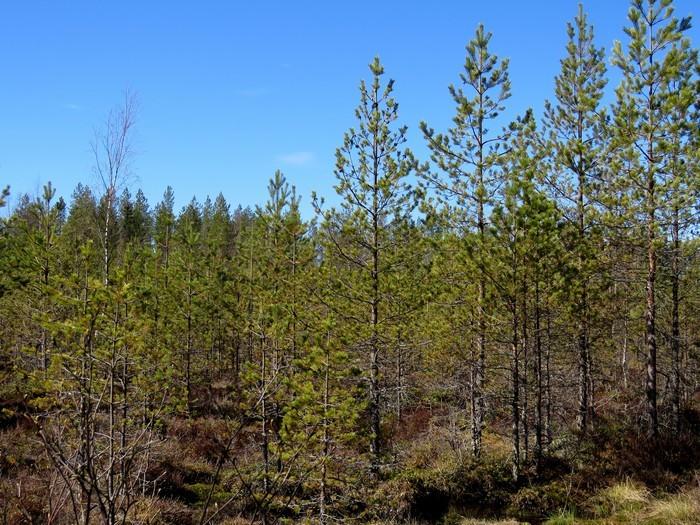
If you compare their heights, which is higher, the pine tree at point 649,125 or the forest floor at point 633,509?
the pine tree at point 649,125

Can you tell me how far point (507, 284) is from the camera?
408 inches

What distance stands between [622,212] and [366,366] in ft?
24.1

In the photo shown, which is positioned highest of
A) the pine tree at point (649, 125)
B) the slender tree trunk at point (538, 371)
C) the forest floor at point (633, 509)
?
the pine tree at point (649, 125)

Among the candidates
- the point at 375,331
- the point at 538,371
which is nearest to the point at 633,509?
the point at 538,371

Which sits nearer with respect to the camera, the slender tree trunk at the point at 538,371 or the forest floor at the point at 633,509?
the forest floor at the point at 633,509

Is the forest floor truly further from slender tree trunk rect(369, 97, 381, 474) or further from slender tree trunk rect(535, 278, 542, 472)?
slender tree trunk rect(369, 97, 381, 474)

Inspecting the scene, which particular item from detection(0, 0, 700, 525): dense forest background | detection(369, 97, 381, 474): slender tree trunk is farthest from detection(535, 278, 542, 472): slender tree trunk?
detection(369, 97, 381, 474): slender tree trunk

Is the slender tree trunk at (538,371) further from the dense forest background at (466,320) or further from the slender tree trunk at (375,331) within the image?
the slender tree trunk at (375,331)

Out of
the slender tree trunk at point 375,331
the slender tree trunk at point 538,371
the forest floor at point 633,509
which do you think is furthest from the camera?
the slender tree trunk at point 375,331

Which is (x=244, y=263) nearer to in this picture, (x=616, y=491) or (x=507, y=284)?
(x=507, y=284)

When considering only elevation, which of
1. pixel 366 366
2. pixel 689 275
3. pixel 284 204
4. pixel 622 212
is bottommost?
pixel 366 366

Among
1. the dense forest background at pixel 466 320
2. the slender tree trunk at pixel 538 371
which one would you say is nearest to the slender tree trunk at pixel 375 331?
the dense forest background at pixel 466 320

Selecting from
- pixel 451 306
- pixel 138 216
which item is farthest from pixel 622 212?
pixel 138 216

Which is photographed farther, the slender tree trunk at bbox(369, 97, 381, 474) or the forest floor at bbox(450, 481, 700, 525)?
the slender tree trunk at bbox(369, 97, 381, 474)
